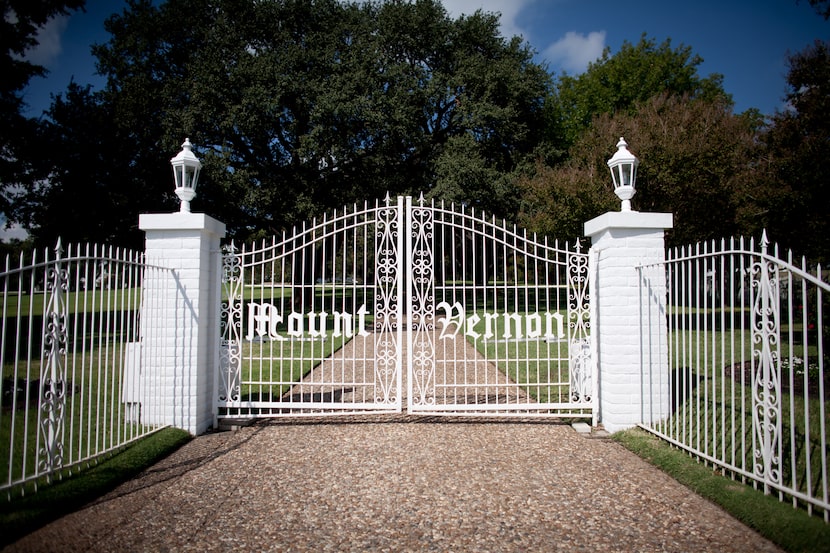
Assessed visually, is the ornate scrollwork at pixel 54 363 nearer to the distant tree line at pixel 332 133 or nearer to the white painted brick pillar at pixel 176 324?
the white painted brick pillar at pixel 176 324

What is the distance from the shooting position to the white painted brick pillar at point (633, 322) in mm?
6008

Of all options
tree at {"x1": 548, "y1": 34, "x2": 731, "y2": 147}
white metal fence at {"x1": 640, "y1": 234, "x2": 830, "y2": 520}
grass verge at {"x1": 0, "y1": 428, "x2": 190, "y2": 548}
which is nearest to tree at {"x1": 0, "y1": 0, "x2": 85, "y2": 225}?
grass verge at {"x1": 0, "y1": 428, "x2": 190, "y2": 548}

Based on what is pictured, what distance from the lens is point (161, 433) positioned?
584 cm

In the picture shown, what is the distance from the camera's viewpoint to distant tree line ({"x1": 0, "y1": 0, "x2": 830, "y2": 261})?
1573 cm

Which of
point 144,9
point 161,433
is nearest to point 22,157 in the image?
point 144,9

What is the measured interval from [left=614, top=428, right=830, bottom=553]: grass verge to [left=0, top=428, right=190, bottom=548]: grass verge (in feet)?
16.4

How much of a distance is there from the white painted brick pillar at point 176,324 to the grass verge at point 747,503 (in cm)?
507

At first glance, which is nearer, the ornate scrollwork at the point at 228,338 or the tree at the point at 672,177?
the ornate scrollwork at the point at 228,338

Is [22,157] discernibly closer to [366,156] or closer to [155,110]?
[155,110]

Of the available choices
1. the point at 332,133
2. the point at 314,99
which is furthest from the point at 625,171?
the point at 314,99

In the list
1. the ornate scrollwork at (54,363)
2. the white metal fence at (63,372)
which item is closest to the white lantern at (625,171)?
the white metal fence at (63,372)

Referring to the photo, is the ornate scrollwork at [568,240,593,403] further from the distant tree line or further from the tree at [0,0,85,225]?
the tree at [0,0,85,225]

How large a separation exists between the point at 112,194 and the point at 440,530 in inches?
734

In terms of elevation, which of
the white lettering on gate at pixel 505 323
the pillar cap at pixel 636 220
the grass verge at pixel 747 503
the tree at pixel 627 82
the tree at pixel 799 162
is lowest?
the grass verge at pixel 747 503
